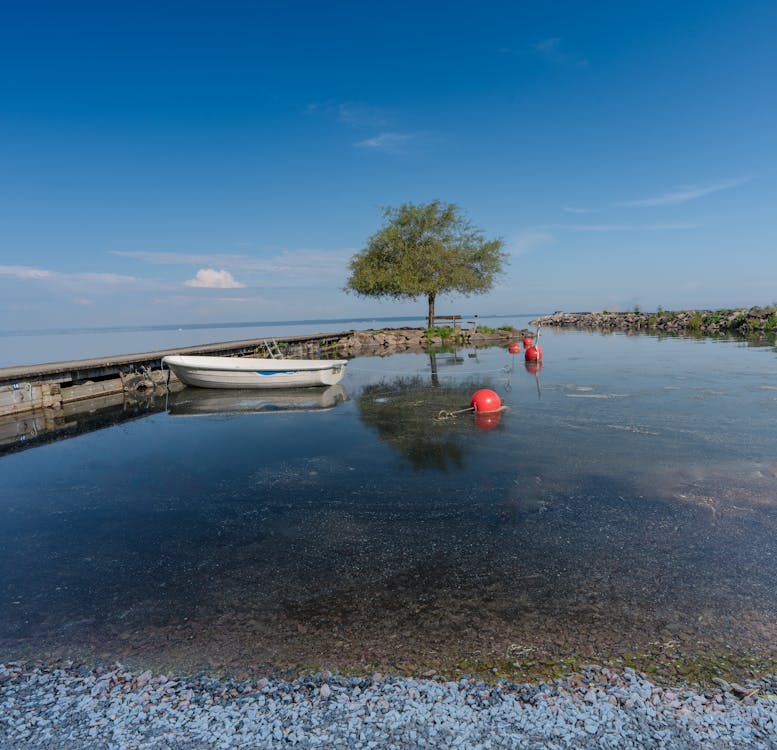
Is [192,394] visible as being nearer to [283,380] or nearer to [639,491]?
[283,380]

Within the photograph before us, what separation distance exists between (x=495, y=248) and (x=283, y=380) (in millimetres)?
34622

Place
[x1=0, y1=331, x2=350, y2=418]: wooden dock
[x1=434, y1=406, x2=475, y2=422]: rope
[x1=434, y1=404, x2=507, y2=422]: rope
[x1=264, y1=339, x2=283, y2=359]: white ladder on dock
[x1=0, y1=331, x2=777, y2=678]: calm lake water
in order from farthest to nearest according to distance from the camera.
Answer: [x1=264, y1=339, x2=283, y2=359]: white ladder on dock
[x1=0, y1=331, x2=350, y2=418]: wooden dock
[x1=434, y1=404, x2=507, y2=422]: rope
[x1=434, y1=406, x2=475, y2=422]: rope
[x1=0, y1=331, x2=777, y2=678]: calm lake water

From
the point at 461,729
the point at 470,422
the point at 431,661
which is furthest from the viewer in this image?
the point at 470,422

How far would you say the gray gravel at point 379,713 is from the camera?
335 centimetres

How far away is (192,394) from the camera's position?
20500mm

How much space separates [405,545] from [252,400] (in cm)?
1303

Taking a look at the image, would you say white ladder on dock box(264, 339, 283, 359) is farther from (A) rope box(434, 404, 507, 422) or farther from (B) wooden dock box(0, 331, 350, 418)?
(A) rope box(434, 404, 507, 422)

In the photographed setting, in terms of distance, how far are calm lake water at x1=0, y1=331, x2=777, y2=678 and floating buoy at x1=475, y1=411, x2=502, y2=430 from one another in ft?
0.37

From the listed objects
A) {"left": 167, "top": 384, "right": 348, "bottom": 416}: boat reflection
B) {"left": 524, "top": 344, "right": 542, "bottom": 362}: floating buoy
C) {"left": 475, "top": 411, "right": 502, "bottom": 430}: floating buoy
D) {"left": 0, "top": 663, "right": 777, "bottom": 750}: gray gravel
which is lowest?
{"left": 0, "top": 663, "right": 777, "bottom": 750}: gray gravel

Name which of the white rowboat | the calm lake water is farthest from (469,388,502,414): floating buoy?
the white rowboat

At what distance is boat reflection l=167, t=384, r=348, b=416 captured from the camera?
16484 mm

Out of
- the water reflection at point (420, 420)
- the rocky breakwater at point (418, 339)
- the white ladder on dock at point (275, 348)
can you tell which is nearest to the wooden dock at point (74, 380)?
the white ladder on dock at point (275, 348)

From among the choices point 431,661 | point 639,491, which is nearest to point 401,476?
point 639,491

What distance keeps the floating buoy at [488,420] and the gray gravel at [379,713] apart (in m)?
9.01
